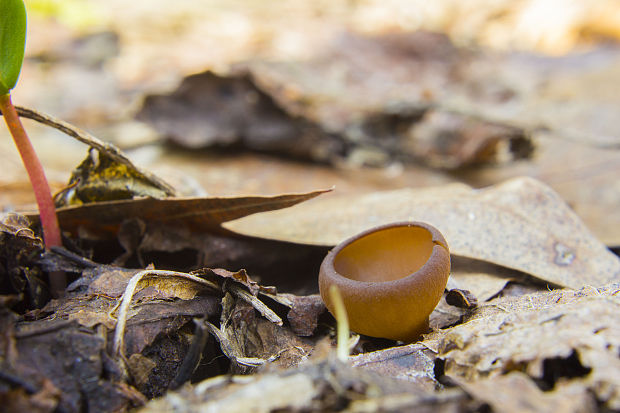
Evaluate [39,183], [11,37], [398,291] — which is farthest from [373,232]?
[11,37]

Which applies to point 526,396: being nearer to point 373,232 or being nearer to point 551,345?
point 551,345

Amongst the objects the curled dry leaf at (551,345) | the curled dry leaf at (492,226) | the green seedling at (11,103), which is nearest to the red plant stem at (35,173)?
the green seedling at (11,103)

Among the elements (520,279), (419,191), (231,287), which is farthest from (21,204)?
(520,279)

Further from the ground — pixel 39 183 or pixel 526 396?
pixel 39 183

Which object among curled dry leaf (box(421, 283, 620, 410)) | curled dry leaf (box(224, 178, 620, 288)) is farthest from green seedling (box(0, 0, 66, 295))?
curled dry leaf (box(421, 283, 620, 410))

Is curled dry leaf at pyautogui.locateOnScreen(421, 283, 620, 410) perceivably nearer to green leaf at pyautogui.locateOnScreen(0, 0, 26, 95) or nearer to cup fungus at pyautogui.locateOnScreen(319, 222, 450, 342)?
cup fungus at pyautogui.locateOnScreen(319, 222, 450, 342)
